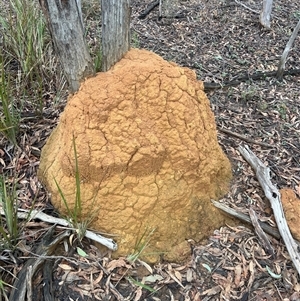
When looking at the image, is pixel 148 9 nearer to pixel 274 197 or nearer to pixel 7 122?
pixel 7 122

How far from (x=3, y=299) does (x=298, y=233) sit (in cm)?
170

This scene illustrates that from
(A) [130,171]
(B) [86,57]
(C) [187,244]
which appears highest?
(B) [86,57]

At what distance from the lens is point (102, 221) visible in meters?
2.14

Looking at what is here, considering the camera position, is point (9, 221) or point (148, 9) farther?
point (148, 9)

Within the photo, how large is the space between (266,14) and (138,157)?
12.6 feet

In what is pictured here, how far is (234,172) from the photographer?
8.90ft

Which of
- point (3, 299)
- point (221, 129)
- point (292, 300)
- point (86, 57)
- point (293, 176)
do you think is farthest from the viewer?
point (221, 129)

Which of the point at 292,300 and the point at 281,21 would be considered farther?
the point at 281,21

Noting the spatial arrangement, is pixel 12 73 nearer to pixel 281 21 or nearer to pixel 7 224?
pixel 7 224

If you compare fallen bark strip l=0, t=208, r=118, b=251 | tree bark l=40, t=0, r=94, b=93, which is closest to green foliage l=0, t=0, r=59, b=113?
tree bark l=40, t=0, r=94, b=93

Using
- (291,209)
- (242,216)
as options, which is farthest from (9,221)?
(291,209)

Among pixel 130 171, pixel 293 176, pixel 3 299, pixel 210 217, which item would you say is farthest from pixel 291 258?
pixel 3 299

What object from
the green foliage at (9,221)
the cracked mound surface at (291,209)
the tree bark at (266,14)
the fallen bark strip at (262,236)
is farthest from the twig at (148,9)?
the green foliage at (9,221)

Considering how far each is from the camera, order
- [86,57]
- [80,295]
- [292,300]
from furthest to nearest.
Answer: [86,57] < [292,300] < [80,295]
